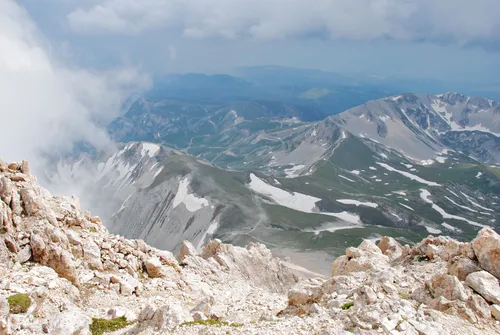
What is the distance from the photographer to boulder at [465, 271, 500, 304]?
2052cm

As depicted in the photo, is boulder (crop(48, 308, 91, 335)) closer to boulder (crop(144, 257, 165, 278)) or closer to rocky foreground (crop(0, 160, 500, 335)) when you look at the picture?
rocky foreground (crop(0, 160, 500, 335))

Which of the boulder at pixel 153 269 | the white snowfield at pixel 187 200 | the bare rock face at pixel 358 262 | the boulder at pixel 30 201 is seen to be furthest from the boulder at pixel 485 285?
the white snowfield at pixel 187 200

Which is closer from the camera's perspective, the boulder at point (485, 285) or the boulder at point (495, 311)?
the boulder at point (495, 311)

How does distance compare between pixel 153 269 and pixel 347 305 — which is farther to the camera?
pixel 153 269

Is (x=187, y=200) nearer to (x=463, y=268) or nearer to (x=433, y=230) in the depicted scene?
(x=433, y=230)

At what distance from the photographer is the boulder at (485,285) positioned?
20516 millimetres

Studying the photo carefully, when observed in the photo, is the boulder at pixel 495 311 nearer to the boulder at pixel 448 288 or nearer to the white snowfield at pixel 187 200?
the boulder at pixel 448 288

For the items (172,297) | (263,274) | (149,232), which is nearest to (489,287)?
(172,297)

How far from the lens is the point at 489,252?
24.0 m

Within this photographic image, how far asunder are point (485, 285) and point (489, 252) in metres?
3.74

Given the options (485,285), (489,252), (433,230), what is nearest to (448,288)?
(485,285)

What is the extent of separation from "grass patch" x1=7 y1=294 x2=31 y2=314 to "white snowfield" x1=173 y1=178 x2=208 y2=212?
15070cm

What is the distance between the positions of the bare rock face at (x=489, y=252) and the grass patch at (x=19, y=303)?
28.0 metres

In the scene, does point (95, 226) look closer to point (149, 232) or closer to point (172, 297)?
point (172, 297)
